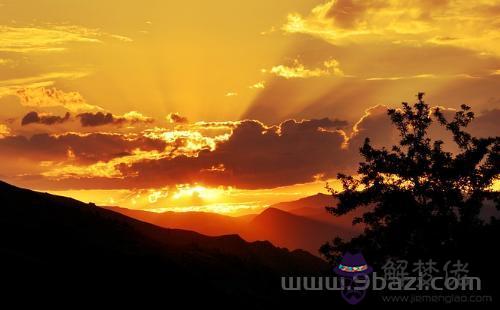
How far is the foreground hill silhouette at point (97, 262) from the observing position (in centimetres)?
5391

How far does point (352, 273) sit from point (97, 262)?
104ft

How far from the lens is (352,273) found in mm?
39219

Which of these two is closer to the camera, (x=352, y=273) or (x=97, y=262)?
(x=352, y=273)

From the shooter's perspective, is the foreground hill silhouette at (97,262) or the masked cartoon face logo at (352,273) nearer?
the masked cartoon face logo at (352,273)

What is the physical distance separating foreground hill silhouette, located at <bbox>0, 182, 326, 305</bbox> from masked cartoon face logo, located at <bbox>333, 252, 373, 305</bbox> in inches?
293

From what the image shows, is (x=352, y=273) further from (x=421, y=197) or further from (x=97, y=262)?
(x=97, y=262)

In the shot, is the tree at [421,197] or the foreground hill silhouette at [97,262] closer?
the tree at [421,197]

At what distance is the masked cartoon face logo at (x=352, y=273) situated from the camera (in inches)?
1539

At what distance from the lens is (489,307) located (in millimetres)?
35562

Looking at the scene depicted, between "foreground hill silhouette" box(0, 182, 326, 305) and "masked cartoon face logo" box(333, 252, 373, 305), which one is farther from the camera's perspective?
"foreground hill silhouette" box(0, 182, 326, 305)

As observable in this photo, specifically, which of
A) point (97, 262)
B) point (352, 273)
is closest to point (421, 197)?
point (352, 273)

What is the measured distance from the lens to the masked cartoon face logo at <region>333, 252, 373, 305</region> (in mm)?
39094

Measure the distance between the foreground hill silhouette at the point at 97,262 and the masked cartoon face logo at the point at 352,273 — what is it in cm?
743

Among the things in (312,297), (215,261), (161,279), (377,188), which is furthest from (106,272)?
(215,261)
